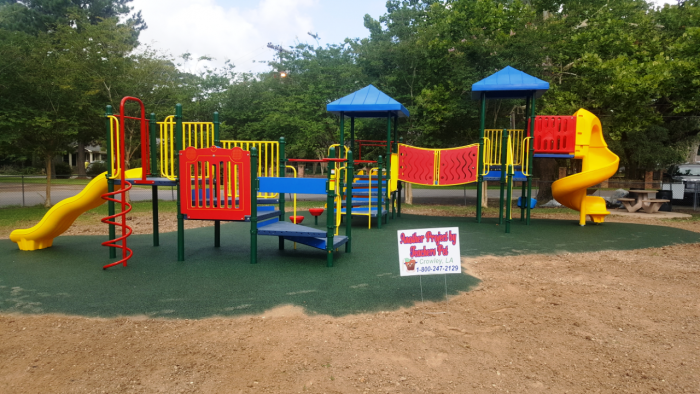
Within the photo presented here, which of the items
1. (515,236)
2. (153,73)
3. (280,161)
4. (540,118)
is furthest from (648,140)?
(153,73)

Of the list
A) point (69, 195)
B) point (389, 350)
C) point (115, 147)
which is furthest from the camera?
point (69, 195)

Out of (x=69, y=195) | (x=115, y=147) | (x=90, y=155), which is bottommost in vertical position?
(x=69, y=195)

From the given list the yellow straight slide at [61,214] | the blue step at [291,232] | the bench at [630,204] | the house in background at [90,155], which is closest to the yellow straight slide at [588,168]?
the bench at [630,204]

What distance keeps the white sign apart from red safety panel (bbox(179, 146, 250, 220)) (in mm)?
2981

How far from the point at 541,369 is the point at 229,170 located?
5132 mm

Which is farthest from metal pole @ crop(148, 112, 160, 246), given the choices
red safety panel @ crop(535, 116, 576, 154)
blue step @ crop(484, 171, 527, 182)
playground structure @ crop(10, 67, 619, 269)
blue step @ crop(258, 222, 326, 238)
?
red safety panel @ crop(535, 116, 576, 154)

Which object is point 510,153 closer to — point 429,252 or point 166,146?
point 429,252

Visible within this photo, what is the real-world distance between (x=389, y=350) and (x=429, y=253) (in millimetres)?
1523

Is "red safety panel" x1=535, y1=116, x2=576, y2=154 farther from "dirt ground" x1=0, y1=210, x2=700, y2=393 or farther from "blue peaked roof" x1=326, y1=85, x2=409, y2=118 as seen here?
"dirt ground" x1=0, y1=210, x2=700, y2=393

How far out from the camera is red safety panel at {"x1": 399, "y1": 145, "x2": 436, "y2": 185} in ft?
43.2

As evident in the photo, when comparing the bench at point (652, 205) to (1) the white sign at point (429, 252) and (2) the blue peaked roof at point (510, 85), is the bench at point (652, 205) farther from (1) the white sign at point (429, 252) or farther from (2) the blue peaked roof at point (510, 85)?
(1) the white sign at point (429, 252)

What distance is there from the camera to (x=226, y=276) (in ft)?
20.5

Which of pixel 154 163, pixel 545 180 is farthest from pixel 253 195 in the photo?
pixel 545 180

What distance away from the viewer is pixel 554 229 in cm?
1175
